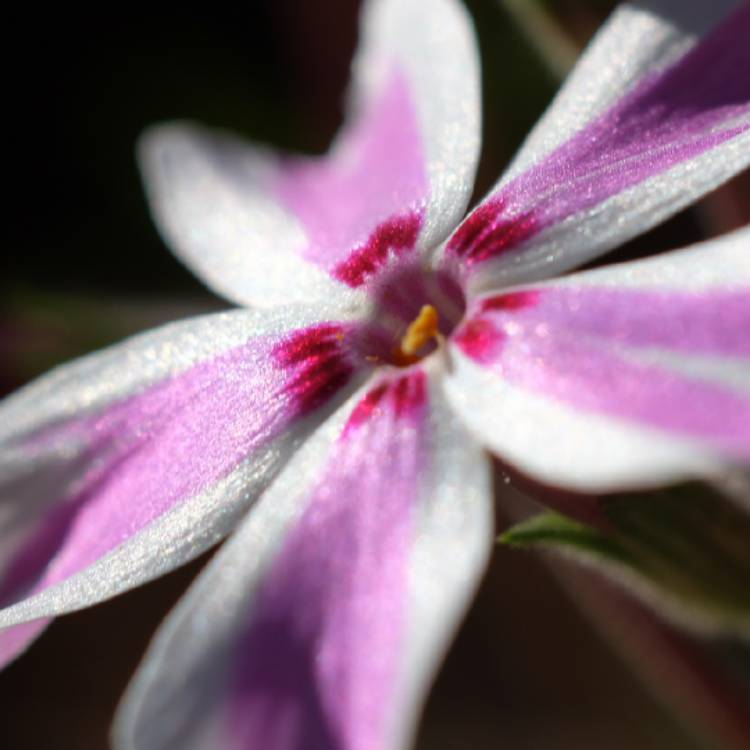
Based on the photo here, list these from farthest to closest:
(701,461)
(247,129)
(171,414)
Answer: (247,129) < (171,414) < (701,461)

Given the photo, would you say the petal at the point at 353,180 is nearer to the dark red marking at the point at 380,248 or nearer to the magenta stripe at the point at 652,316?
Answer: the dark red marking at the point at 380,248

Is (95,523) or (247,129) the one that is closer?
(95,523)

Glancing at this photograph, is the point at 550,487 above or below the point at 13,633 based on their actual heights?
below

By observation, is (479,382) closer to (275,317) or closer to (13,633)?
(275,317)

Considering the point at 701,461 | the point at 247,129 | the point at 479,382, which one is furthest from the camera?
the point at 247,129

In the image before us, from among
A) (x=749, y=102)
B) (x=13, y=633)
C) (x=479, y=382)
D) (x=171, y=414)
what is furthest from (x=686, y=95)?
(x=13, y=633)

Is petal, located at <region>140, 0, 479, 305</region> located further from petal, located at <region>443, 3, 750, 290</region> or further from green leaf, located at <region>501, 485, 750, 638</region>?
green leaf, located at <region>501, 485, 750, 638</region>
